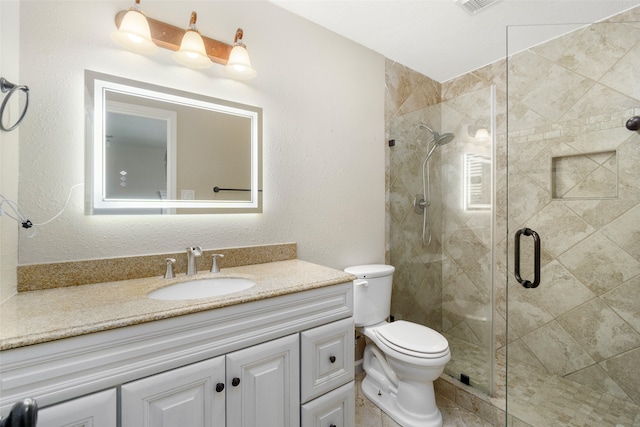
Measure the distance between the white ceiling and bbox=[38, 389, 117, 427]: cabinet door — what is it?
77.5 inches

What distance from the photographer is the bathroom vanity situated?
0.70 metres

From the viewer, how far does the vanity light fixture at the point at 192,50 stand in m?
1.29

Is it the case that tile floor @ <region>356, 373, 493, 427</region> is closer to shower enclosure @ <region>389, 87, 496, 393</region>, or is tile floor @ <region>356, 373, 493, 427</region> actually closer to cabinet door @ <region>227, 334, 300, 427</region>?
shower enclosure @ <region>389, 87, 496, 393</region>

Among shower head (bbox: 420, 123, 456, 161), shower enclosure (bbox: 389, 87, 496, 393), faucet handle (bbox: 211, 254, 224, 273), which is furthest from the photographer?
shower head (bbox: 420, 123, 456, 161)

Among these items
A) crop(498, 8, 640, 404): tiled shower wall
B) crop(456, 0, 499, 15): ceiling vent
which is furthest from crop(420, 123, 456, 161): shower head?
crop(456, 0, 499, 15): ceiling vent

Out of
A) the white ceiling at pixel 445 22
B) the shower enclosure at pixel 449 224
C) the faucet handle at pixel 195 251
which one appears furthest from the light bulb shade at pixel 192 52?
the shower enclosure at pixel 449 224

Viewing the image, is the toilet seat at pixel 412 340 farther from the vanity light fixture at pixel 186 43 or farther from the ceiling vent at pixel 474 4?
the ceiling vent at pixel 474 4

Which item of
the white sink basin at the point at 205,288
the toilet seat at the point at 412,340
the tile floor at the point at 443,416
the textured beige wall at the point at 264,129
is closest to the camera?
the textured beige wall at the point at 264,129

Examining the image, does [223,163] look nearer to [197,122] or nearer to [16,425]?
[197,122]

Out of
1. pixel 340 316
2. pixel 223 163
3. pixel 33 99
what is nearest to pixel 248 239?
pixel 223 163

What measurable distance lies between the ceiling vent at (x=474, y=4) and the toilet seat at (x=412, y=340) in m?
1.93

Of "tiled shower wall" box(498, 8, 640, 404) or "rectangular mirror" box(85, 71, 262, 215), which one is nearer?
"rectangular mirror" box(85, 71, 262, 215)

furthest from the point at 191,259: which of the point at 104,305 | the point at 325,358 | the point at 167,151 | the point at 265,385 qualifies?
the point at 325,358

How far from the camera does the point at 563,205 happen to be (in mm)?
1849
